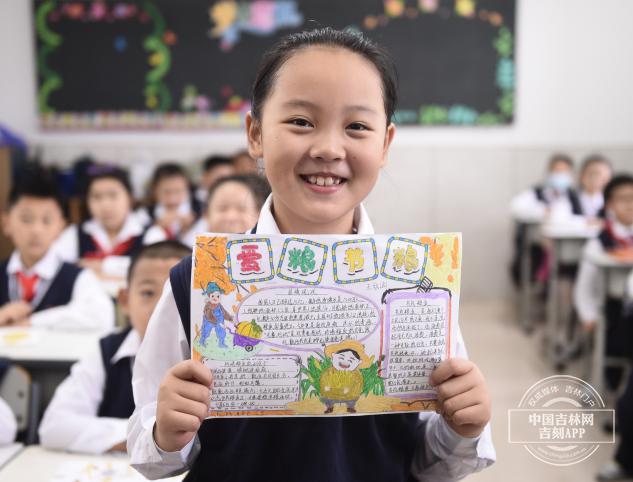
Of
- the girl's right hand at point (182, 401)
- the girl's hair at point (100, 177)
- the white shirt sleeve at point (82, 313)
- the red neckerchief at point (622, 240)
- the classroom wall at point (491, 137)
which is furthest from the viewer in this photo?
the classroom wall at point (491, 137)

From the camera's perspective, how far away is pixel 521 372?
3.76 m

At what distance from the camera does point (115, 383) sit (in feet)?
5.25

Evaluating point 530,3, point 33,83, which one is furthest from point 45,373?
point 530,3

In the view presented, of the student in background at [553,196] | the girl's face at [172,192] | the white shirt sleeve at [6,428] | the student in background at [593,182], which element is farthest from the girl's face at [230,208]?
the student in background at [593,182]

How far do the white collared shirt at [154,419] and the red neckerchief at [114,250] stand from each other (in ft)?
9.25

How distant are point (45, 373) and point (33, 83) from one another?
4.19 meters

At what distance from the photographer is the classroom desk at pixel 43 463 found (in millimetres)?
1273

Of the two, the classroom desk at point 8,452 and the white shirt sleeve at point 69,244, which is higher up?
the white shirt sleeve at point 69,244


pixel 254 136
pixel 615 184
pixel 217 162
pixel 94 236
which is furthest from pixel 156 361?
pixel 217 162

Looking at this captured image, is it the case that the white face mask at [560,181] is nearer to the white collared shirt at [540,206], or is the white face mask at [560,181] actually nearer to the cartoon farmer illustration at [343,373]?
the white collared shirt at [540,206]

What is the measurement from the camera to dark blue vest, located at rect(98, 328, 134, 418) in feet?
5.14

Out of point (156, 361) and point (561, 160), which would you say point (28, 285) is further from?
point (561, 160)

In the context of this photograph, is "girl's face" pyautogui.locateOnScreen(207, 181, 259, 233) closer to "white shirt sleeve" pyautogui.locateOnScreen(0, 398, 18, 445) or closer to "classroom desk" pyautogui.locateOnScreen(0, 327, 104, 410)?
"classroom desk" pyautogui.locateOnScreen(0, 327, 104, 410)

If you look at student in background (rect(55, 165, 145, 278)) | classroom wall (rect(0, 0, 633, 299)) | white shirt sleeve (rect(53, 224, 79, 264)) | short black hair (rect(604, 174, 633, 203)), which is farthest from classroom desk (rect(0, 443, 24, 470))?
classroom wall (rect(0, 0, 633, 299))
